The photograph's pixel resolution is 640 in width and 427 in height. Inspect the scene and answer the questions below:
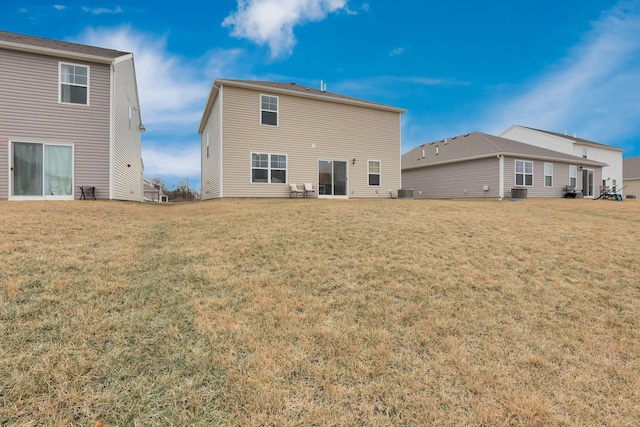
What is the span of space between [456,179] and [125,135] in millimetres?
20063

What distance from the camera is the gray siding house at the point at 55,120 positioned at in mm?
10500

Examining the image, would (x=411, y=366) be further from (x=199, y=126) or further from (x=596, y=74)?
(x=596, y=74)

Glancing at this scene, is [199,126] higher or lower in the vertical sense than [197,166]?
higher

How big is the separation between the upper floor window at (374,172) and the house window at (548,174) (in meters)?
12.5

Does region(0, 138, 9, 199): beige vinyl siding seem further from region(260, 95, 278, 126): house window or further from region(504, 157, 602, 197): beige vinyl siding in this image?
region(504, 157, 602, 197): beige vinyl siding

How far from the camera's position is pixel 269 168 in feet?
48.8

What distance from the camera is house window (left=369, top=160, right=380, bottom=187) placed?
56.5 feet

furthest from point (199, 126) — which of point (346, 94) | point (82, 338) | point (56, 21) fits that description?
point (82, 338)

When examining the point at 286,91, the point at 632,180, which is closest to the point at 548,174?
the point at 286,91

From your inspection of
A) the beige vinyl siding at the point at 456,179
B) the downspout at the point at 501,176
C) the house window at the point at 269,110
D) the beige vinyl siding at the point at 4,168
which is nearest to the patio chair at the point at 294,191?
the house window at the point at 269,110

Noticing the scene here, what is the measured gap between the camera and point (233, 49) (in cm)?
1716

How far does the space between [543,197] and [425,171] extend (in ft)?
25.6

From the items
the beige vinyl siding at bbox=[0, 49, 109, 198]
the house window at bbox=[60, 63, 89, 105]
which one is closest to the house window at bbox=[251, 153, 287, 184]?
the beige vinyl siding at bbox=[0, 49, 109, 198]

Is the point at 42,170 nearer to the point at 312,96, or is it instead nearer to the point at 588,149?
the point at 312,96
